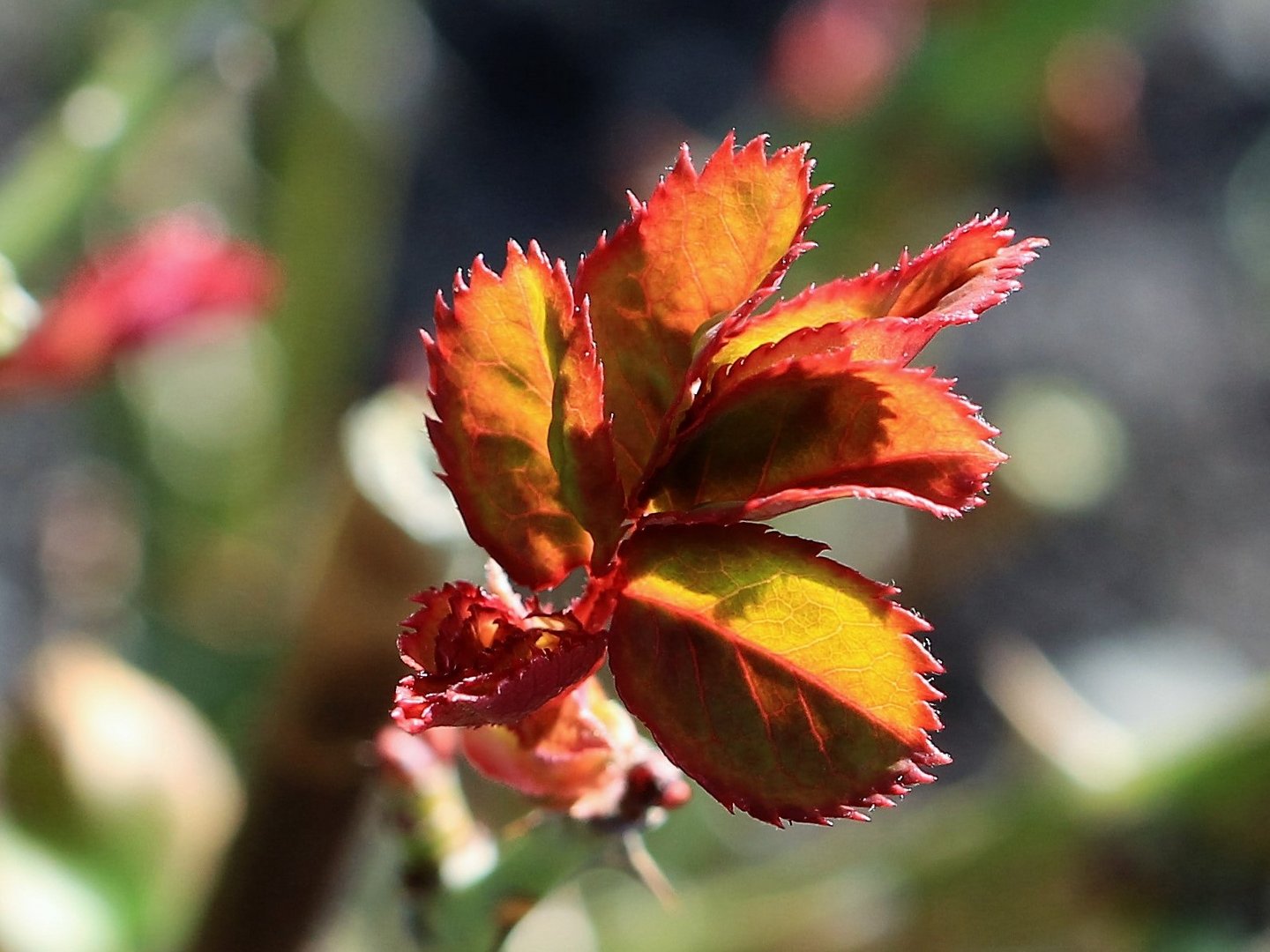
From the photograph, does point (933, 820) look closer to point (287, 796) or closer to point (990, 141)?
point (287, 796)

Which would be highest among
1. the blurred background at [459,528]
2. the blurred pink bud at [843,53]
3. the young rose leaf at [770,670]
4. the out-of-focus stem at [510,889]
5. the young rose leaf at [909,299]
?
the young rose leaf at [909,299]

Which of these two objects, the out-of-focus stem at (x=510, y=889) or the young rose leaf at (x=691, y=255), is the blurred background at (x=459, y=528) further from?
the young rose leaf at (x=691, y=255)

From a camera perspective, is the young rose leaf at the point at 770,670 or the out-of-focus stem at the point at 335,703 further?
the out-of-focus stem at the point at 335,703

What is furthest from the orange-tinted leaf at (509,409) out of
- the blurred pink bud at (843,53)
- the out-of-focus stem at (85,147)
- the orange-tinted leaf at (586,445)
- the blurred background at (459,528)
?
the blurred pink bud at (843,53)

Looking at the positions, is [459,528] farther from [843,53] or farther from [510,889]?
[843,53]

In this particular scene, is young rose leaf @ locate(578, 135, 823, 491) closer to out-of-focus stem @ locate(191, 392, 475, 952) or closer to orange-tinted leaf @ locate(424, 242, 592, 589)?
orange-tinted leaf @ locate(424, 242, 592, 589)

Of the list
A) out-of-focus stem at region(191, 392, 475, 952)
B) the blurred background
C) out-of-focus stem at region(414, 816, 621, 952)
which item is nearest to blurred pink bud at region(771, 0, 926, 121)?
the blurred background

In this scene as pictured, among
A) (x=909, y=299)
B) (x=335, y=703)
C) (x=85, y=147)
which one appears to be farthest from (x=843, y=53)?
(x=909, y=299)
